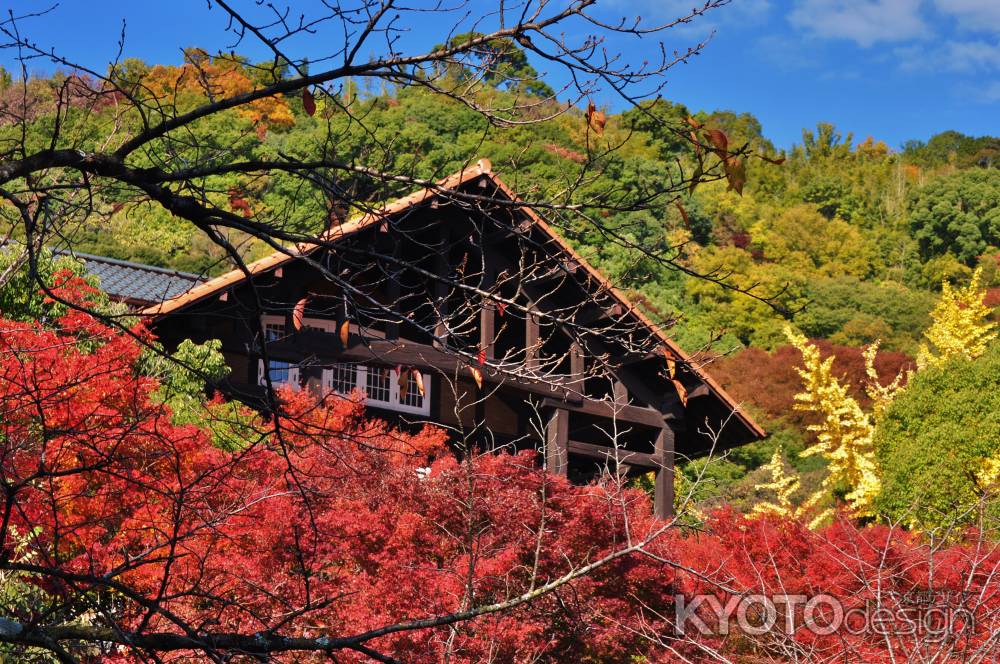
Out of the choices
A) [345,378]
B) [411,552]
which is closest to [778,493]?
[345,378]

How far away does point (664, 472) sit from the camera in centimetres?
1599

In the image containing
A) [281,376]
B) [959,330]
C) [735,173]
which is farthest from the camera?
[959,330]

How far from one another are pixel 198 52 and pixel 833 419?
18.0 metres

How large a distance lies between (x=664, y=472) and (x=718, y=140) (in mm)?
13173

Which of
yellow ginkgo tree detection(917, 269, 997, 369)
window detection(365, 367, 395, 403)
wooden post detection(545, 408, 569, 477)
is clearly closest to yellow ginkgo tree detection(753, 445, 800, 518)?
wooden post detection(545, 408, 569, 477)

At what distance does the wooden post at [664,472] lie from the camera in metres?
15.5

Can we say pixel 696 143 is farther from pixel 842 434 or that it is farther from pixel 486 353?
pixel 842 434

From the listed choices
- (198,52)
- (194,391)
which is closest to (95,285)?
(194,391)

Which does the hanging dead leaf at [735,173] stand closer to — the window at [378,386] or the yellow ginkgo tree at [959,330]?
the window at [378,386]

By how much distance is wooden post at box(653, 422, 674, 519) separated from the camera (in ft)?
51.0

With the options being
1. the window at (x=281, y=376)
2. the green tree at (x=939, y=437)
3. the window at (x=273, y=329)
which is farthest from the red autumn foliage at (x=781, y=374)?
the window at (x=273, y=329)

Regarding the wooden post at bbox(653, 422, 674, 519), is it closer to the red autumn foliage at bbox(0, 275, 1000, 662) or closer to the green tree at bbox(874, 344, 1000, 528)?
the green tree at bbox(874, 344, 1000, 528)

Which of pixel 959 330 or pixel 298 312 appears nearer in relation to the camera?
pixel 298 312

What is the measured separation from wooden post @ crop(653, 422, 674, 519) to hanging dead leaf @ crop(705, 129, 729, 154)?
12422 mm
